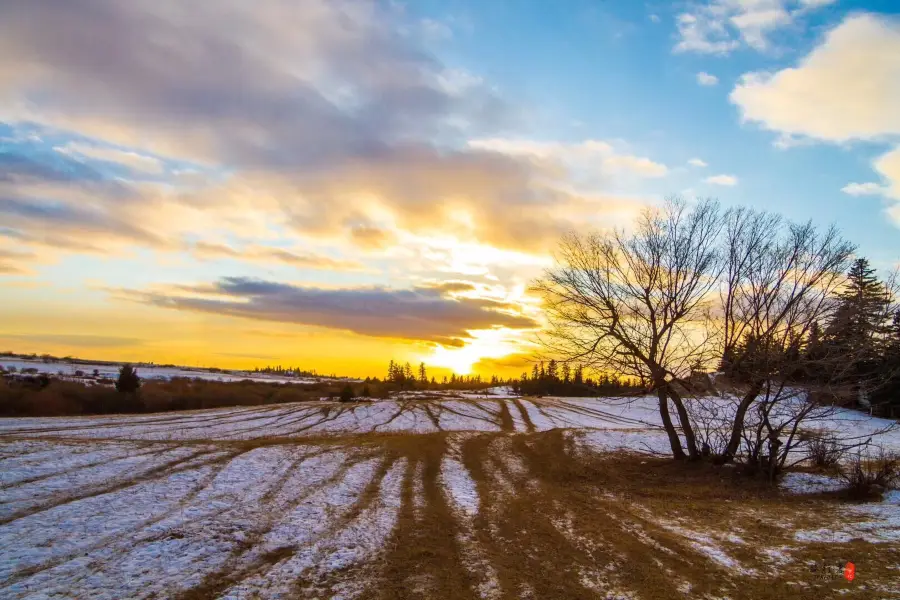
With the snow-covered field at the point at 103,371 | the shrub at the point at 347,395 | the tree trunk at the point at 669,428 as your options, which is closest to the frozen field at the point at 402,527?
the tree trunk at the point at 669,428

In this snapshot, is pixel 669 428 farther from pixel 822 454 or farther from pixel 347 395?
pixel 347 395

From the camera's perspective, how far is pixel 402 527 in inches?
424

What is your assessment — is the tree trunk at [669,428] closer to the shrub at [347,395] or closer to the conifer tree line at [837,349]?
the conifer tree line at [837,349]

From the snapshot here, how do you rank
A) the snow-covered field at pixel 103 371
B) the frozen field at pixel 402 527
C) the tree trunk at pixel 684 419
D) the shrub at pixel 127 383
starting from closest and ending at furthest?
the frozen field at pixel 402 527, the tree trunk at pixel 684 419, the shrub at pixel 127 383, the snow-covered field at pixel 103 371

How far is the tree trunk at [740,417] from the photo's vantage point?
54.7ft

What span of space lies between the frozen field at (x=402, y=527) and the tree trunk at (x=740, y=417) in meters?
1.14

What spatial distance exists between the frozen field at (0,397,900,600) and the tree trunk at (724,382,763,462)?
1.14m

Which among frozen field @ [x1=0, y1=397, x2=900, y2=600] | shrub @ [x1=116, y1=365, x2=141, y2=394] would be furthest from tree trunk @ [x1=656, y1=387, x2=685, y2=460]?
shrub @ [x1=116, y1=365, x2=141, y2=394]

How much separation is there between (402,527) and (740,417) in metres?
13.3

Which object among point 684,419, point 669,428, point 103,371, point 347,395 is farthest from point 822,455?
point 103,371

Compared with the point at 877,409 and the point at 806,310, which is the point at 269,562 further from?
the point at 877,409

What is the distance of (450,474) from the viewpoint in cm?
1678

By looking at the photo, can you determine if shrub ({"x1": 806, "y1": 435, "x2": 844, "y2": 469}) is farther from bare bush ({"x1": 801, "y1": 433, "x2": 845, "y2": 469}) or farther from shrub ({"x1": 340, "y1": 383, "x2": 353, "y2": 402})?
shrub ({"x1": 340, "y1": 383, "x2": 353, "y2": 402})

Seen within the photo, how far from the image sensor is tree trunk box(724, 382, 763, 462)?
657 inches
